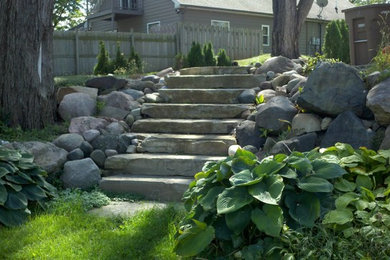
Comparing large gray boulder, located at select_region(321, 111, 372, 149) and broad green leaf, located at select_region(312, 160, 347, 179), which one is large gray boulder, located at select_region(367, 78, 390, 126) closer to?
large gray boulder, located at select_region(321, 111, 372, 149)

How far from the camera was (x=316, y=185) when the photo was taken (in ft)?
10.8

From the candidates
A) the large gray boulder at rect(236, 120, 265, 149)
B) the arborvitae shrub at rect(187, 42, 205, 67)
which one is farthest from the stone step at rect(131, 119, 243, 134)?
the arborvitae shrub at rect(187, 42, 205, 67)

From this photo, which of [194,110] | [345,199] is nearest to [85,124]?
[194,110]

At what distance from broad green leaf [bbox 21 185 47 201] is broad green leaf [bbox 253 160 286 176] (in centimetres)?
258

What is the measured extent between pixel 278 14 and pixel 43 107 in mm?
6445

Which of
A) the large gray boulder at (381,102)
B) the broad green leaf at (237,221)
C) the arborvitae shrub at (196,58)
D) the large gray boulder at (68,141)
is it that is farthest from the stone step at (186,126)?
the arborvitae shrub at (196,58)

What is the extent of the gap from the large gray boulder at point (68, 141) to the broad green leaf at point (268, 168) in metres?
3.58

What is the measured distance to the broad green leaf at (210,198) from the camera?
3412mm

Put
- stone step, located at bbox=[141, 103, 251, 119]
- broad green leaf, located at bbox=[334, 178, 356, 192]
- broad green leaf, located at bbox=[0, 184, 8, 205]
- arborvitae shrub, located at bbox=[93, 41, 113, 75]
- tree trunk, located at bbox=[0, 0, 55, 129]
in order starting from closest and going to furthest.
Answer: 1. broad green leaf, located at bbox=[334, 178, 356, 192]
2. broad green leaf, located at bbox=[0, 184, 8, 205]
3. tree trunk, located at bbox=[0, 0, 55, 129]
4. stone step, located at bbox=[141, 103, 251, 119]
5. arborvitae shrub, located at bbox=[93, 41, 113, 75]

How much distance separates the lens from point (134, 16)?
81.6 feet

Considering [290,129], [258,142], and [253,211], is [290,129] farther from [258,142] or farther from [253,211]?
[253,211]

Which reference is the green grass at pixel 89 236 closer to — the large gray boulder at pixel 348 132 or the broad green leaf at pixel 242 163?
the broad green leaf at pixel 242 163

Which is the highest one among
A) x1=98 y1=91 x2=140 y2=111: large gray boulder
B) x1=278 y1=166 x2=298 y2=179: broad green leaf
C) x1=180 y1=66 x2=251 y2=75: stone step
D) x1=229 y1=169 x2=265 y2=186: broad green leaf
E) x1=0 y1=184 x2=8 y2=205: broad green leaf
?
x1=180 y1=66 x2=251 y2=75: stone step

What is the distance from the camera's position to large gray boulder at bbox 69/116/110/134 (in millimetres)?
6922
